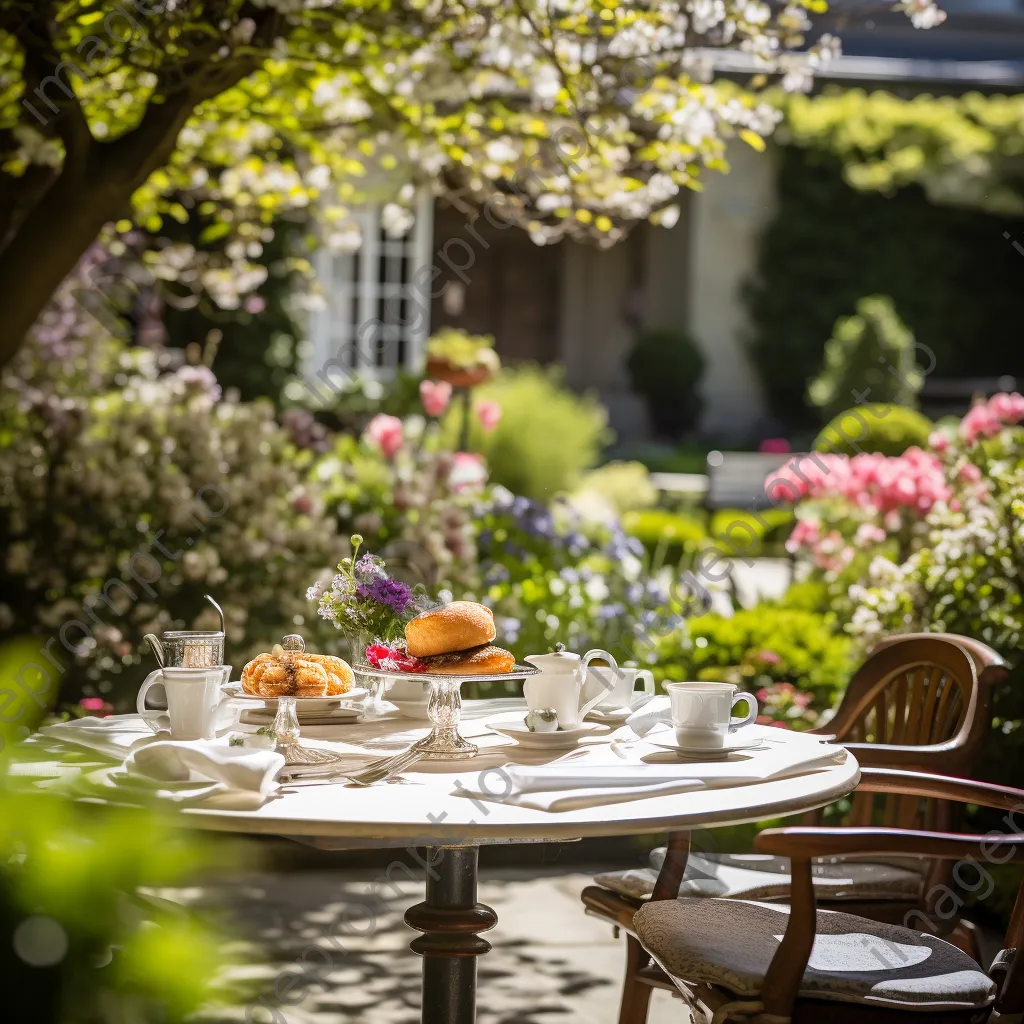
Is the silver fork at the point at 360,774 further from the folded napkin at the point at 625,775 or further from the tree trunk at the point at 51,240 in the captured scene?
the tree trunk at the point at 51,240

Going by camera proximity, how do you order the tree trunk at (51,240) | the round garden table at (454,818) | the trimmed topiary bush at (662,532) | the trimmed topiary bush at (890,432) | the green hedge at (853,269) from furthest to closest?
the green hedge at (853,269) → the trimmed topiary bush at (890,432) → the trimmed topiary bush at (662,532) → the tree trunk at (51,240) → the round garden table at (454,818)

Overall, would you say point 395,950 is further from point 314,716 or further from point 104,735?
point 104,735

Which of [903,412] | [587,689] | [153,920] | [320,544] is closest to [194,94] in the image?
[320,544]

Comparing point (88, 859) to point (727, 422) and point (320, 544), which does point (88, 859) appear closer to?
point (320, 544)

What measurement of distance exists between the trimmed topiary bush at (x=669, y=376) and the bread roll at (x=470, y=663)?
15.0 meters

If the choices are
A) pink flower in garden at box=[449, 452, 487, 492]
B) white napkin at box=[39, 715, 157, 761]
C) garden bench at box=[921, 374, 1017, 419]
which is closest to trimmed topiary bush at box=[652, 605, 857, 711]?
pink flower in garden at box=[449, 452, 487, 492]

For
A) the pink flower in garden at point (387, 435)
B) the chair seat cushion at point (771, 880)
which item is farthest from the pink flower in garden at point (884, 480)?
the chair seat cushion at point (771, 880)

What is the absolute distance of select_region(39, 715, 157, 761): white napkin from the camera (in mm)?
2028

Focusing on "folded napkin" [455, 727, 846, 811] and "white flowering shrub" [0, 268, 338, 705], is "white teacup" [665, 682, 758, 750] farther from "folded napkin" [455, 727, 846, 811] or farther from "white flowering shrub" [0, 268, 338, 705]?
"white flowering shrub" [0, 268, 338, 705]

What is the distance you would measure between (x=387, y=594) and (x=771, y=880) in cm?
105

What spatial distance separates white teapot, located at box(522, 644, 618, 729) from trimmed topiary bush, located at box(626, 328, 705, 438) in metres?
14.9

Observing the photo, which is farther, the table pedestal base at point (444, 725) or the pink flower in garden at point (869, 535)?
the pink flower in garden at point (869, 535)

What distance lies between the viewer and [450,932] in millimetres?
2176

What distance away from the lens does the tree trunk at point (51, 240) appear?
3.92 metres
